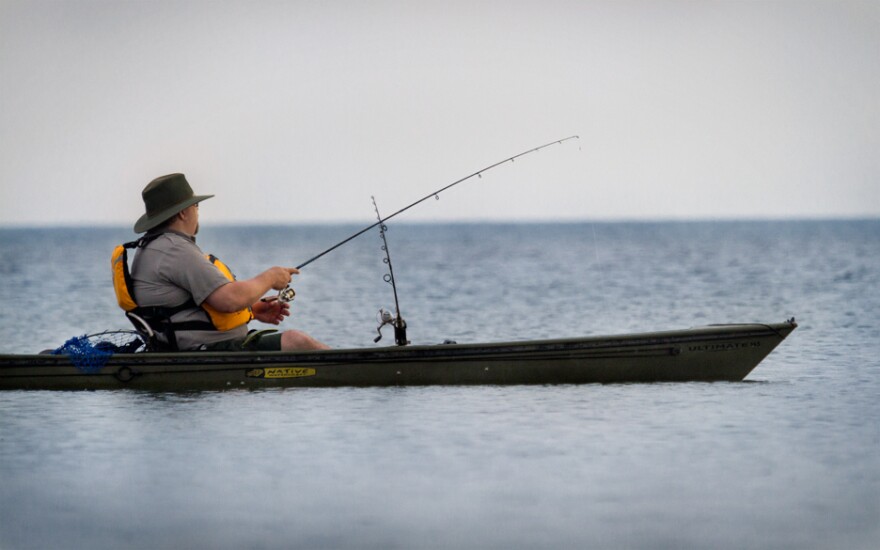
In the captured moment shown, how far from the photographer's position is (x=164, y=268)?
7.05 metres

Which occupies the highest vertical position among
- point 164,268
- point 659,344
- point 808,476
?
point 164,268

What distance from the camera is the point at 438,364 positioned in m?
7.48

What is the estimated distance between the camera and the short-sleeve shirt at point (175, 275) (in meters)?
6.96

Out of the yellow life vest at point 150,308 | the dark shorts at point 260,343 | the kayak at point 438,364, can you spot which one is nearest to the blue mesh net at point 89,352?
the kayak at point 438,364

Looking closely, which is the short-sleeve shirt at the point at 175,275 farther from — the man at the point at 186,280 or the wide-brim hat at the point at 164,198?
the wide-brim hat at the point at 164,198

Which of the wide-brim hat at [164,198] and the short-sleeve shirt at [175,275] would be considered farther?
the wide-brim hat at [164,198]

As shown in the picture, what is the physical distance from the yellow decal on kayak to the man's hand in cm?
29

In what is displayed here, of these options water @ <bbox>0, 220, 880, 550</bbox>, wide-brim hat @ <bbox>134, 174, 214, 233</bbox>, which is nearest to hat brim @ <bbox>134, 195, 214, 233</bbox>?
wide-brim hat @ <bbox>134, 174, 214, 233</bbox>

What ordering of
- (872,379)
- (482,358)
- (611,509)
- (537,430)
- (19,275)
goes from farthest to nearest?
(19,275), (872,379), (482,358), (537,430), (611,509)

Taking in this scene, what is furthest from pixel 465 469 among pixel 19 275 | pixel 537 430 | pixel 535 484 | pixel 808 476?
pixel 19 275

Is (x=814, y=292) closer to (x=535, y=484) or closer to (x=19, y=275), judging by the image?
→ (x=535, y=484)

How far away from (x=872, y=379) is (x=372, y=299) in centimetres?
1150

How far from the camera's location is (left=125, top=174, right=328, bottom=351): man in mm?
6957

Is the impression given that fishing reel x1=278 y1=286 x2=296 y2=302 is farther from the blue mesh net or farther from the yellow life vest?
the blue mesh net
